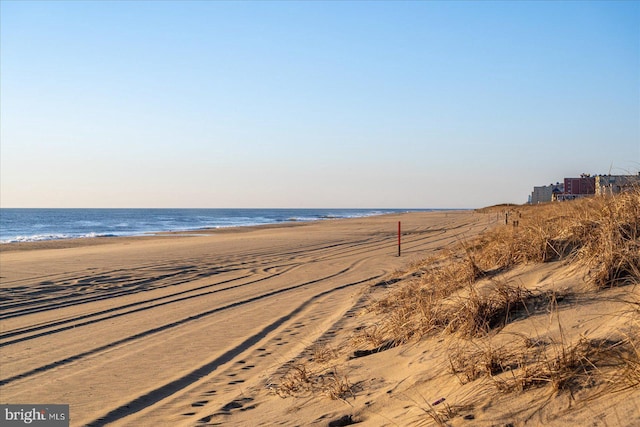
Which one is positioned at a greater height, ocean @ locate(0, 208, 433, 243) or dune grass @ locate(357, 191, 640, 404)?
dune grass @ locate(357, 191, 640, 404)

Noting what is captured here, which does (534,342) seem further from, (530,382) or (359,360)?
(359,360)

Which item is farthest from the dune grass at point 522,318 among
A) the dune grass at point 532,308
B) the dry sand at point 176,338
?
the dry sand at point 176,338

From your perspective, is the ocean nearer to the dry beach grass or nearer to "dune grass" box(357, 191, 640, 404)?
the dry beach grass

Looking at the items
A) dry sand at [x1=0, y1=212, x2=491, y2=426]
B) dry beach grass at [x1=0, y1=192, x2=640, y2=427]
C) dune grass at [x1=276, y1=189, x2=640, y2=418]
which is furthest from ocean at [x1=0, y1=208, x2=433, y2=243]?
dune grass at [x1=276, y1=189, x2=640, y2=418]

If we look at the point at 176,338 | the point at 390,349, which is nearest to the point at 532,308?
the point at 390,349

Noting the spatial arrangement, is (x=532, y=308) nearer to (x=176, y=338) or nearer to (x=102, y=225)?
(x=176, y=338)

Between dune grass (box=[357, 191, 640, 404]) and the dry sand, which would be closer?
dune grass (box=[357, 191, 640, 404])

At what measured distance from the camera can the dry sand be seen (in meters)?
4.71

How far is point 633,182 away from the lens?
652cm

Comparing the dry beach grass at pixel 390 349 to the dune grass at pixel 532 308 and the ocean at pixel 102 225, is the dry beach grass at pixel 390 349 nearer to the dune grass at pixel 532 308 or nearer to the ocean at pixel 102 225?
the dune grass at pixel 532 308

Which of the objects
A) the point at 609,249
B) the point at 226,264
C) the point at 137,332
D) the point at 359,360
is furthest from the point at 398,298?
the point at 226,264

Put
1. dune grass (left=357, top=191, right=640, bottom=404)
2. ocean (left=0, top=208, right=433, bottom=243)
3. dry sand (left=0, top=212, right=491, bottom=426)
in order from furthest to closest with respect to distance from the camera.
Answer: ocean (left=0, top=208, right=433, bottom=243), dry sand (left=0, top=212, right=491, bottom=426), dune grass (left=357, top=191, right=640, bottom=404)

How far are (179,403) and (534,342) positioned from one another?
3.17m

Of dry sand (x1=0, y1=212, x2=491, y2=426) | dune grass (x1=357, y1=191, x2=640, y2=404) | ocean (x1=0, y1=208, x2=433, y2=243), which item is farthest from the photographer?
ocean (x1=0, y1=208, x2=433, y2=243)
